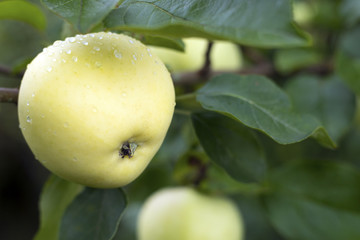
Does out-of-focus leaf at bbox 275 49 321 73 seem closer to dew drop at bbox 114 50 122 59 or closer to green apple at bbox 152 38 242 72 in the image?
green apple at bbox 152 38 242 72

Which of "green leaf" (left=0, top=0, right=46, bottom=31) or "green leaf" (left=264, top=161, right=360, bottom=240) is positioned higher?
"green leaf" (left=0, top=0, right=46, bottom=31)

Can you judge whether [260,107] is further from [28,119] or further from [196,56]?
[196,56]

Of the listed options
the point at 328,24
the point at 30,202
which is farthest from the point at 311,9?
the point at 30,202

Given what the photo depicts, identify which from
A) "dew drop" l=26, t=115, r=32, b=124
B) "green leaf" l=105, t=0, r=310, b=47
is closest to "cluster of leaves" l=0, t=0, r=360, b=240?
"green leaf" l=105, t=0, r=310, b=47

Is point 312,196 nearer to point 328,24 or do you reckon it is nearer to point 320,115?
point 320,115

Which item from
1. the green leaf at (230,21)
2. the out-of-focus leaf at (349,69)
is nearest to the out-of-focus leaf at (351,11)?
the out-of-focus leaf at (349,69)

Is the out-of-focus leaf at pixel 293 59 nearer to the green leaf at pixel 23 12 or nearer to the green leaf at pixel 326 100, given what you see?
the green leaf at pixel 326 100

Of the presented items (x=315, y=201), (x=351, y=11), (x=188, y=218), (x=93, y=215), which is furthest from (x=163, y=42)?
(x=351, y=11)
